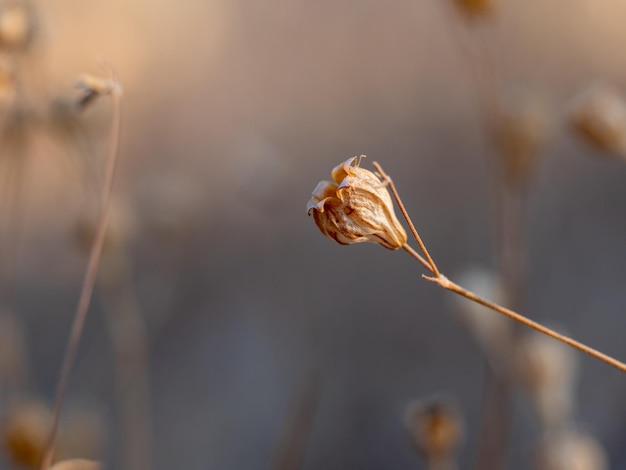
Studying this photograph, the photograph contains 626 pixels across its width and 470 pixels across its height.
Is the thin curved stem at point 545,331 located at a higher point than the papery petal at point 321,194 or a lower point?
A: lower

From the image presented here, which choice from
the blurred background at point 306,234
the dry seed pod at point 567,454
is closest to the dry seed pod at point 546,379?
the dry seed pod at point 567,454

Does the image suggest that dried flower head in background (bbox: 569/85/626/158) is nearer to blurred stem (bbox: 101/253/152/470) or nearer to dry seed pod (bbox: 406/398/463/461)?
dry seed pod (bbox: 406/398/463/461)

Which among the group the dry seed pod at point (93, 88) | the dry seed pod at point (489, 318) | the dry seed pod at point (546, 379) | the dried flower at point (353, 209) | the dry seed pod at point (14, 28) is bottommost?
the dry seed pod at point (546, 379)

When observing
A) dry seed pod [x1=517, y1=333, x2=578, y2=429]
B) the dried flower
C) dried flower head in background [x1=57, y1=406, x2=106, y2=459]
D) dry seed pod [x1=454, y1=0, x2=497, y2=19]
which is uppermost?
dry seed pod [x1=454, y1=0, x2=497, y2=19]

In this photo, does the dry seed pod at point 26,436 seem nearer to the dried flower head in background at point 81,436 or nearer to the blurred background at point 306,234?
the dried flower head in background at point 81,436

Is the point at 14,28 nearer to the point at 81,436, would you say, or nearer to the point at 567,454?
the point at 81,436

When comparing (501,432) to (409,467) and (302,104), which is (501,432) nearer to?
(409,467)

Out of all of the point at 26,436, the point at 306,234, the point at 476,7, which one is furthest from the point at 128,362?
the point at 306,234

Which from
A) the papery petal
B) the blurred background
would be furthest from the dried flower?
the blurred background
